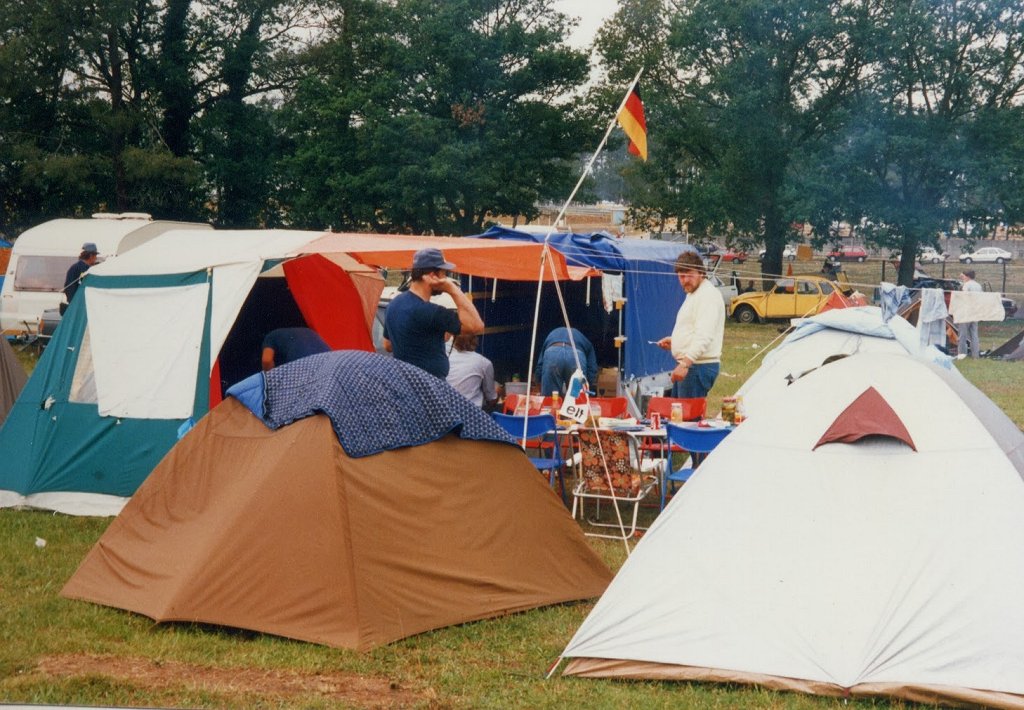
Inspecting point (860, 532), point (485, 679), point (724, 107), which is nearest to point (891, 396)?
point (860, 532)

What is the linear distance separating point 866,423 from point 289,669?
2.87 metres

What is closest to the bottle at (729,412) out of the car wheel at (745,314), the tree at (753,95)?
the car wheel at (745,314)

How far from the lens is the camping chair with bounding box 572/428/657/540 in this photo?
800cm

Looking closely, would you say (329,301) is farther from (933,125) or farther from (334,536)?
(933,125)

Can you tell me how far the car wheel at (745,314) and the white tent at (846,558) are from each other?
912 inches

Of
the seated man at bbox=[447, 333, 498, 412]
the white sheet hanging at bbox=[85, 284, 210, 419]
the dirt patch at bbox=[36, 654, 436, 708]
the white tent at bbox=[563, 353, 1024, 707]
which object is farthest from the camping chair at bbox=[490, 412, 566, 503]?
the dirt patch at bbox=[36, 654, 436, 708]

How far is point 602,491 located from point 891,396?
120 inches

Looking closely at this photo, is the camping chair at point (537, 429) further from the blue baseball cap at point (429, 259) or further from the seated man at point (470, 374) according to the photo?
the blue baseball cap at point (429, 259)

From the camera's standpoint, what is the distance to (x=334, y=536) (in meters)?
5.50

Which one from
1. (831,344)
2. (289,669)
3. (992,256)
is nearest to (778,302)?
(831,344)

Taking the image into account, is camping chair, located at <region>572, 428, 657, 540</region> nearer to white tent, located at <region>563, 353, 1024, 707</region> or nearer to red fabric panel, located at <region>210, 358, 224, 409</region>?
white tent, located at <region>563, 353, 1024, 707</region>

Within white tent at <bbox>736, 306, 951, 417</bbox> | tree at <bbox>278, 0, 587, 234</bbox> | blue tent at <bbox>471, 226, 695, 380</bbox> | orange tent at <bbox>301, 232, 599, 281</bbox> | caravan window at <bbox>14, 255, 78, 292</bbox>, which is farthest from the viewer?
tree at <bbox>278, 0, 587, 234</bbox>

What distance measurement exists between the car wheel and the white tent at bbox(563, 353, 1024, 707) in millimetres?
23159

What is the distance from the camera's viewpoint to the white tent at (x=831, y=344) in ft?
33.8
